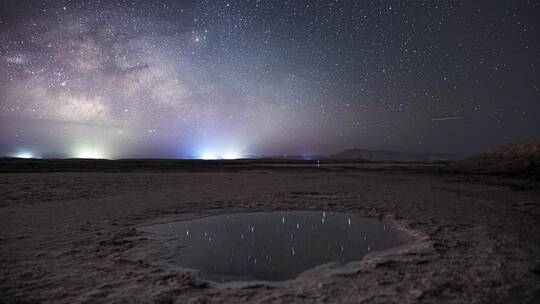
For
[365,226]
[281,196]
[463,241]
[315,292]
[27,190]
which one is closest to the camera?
[315,292]

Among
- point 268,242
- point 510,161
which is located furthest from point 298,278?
point 510,161

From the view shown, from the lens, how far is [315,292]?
12.3 feet

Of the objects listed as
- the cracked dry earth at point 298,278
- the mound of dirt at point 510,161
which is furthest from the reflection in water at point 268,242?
the mound of dirt at point 510,161

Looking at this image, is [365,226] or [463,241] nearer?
[463,241]

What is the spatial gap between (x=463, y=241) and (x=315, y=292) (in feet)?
12.3

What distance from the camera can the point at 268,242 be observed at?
20.6 ft

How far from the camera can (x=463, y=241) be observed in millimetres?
5922

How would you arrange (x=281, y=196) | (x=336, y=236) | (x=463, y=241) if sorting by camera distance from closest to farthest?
(x=463, y=241), (x=336, y=236), (x=281, y=196)

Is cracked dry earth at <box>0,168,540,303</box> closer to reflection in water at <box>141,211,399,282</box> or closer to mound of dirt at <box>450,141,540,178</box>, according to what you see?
reflection in water at <box>141,211,399,282</box>

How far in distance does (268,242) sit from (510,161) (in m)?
22.7

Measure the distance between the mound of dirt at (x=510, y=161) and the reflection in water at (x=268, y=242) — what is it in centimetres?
1704

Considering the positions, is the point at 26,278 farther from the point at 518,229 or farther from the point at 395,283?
the point at 518,229

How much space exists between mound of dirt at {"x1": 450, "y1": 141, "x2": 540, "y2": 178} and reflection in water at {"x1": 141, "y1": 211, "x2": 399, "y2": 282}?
17.0m

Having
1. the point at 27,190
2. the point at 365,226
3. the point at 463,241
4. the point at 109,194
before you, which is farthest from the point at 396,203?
the point at 27,190
